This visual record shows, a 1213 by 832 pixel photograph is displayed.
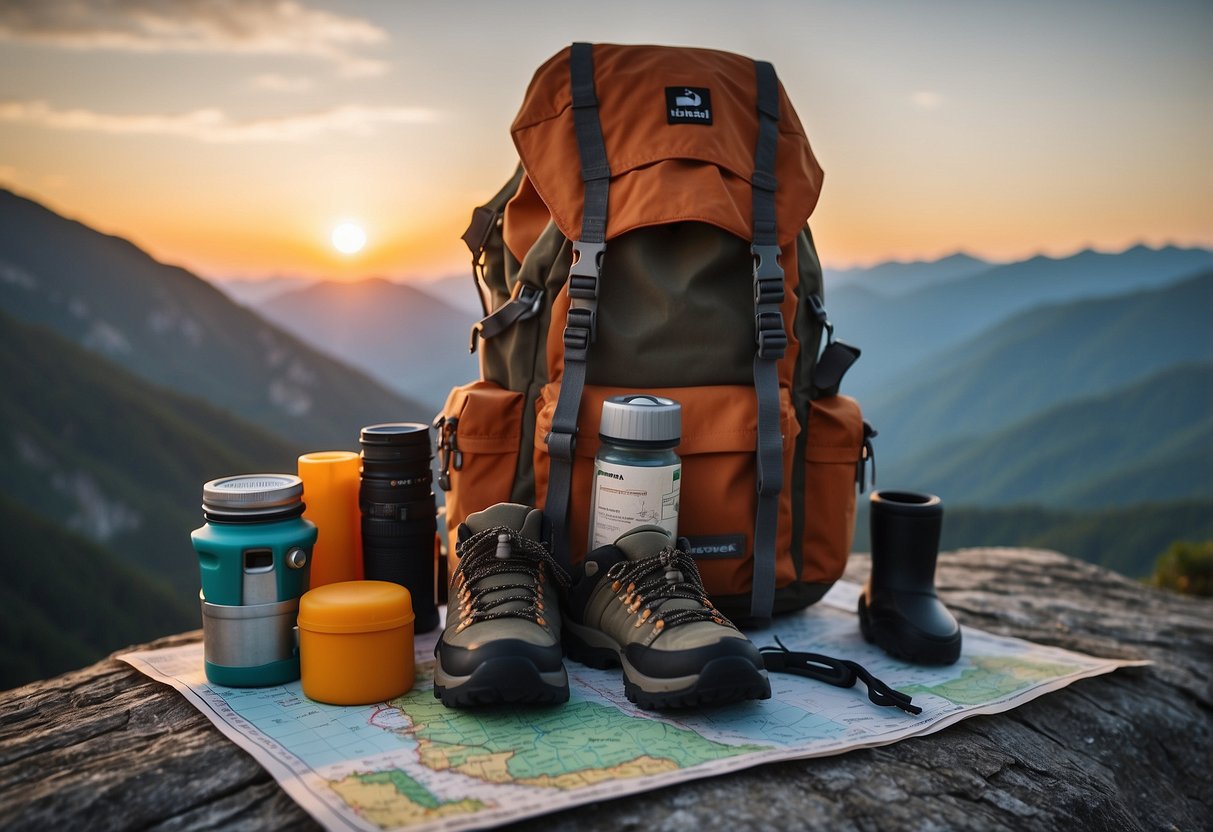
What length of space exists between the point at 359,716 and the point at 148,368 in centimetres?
3439

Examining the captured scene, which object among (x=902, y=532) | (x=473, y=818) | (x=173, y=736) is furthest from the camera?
(x=902, y=532)

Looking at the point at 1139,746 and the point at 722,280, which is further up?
the point at 722,280

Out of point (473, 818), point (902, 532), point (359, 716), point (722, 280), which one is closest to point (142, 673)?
point (359, 716)

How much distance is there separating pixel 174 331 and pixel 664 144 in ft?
119

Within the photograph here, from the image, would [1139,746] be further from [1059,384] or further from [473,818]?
[1059,384]

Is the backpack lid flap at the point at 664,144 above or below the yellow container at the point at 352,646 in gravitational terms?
above

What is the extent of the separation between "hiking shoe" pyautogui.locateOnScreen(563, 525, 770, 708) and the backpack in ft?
0.98

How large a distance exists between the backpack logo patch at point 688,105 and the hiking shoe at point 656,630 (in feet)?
4.37

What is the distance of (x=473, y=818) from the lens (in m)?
1.44

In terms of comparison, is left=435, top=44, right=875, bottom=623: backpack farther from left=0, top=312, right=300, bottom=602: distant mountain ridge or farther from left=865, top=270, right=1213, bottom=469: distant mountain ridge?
left=865, top=270, right=1213, bottom=469: distant mountain ridge

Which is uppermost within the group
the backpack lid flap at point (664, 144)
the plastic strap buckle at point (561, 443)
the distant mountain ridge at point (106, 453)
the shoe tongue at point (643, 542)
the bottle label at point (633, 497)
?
the backpack lid flap at point (664, 144)

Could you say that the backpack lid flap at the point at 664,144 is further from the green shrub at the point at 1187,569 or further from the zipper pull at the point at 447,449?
the green shrub at the point at 1187,569

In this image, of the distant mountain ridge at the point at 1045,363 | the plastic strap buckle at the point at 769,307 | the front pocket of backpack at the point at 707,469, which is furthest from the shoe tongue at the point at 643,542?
the distant mountain ridge at the point at 1045,363

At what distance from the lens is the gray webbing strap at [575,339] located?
246 cm
